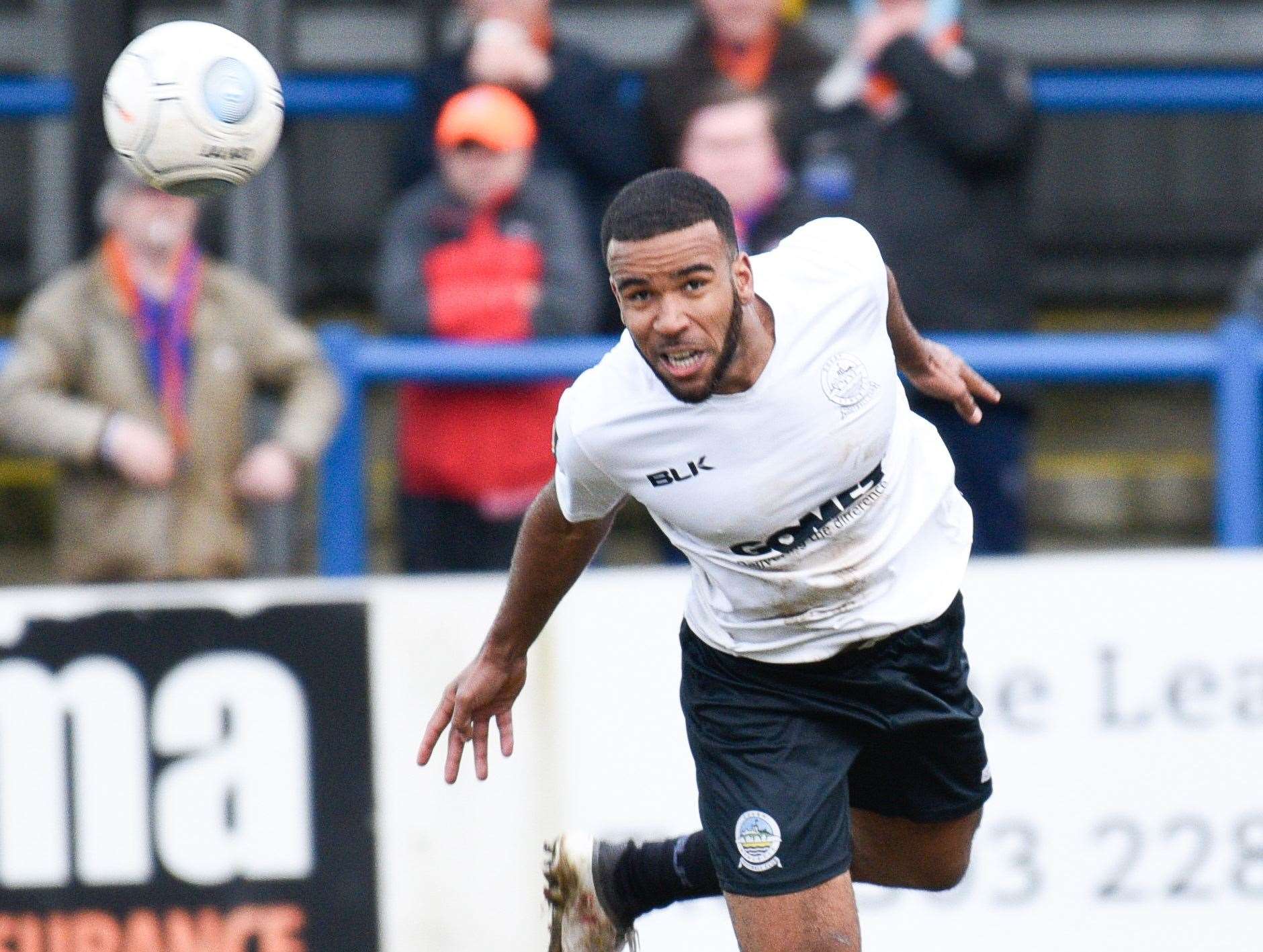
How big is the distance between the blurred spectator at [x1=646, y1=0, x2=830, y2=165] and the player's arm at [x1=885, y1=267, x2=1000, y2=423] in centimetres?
200

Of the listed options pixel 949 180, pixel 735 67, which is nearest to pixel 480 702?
pixel 949 180

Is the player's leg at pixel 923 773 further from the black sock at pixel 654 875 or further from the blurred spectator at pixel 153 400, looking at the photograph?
the blurred spectator at pixel 153 400

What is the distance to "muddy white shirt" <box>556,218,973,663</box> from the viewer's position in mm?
4023

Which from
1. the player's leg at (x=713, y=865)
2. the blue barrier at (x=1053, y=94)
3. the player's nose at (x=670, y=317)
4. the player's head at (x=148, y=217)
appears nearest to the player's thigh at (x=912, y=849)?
the player's leg at (x=713, y=865)

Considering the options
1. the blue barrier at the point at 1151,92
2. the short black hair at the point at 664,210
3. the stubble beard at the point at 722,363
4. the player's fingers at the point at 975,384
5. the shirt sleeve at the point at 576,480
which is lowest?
the shirt sleeve at the point at 576,480

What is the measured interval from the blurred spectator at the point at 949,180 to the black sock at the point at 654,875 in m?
1.89

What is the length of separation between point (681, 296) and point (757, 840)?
3.78 ft

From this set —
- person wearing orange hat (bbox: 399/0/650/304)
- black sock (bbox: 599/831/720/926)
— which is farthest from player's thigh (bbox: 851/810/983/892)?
person wearing orange hat (bbox: 399/0/650/304)

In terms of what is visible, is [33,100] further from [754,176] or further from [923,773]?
[923,773]

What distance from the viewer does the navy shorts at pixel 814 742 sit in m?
4.21

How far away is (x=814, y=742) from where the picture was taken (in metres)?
4.29

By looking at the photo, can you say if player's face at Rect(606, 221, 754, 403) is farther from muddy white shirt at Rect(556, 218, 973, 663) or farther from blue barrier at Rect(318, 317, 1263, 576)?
blue barrier at Rect(318, 317, 1263, 576)

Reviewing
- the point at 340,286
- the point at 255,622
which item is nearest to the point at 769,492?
the point at 255,622

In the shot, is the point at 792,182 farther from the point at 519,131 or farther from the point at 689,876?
the point at 689,876
